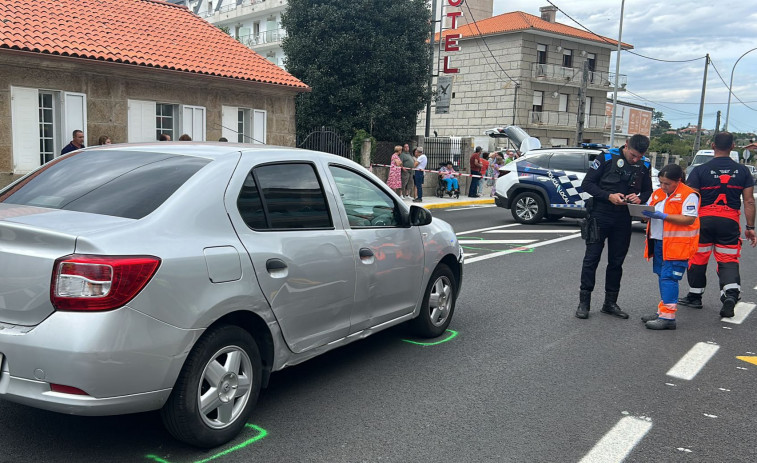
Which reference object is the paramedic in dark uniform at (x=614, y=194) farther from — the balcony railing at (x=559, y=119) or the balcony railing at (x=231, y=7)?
the balcony railing at (x=231, y=7)

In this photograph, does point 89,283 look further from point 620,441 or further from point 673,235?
point 673,235

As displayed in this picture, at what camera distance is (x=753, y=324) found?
6480 millimetres

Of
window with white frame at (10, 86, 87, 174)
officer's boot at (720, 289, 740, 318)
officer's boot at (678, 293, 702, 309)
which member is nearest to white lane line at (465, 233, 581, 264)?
officer's boot at (678, 293, 702, 309)

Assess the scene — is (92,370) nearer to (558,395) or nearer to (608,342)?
(558,395)

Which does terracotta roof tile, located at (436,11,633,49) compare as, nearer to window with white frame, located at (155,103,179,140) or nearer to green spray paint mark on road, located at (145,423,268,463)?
window with white frame, located at (155,103,179,140)

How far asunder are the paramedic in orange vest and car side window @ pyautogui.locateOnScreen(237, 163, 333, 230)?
137 inches

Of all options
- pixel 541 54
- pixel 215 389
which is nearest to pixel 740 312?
pixel 215 389

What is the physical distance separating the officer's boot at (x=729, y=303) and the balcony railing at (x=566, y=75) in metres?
38.3

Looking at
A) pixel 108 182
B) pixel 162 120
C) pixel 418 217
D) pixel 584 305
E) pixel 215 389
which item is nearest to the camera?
pixel 215 389

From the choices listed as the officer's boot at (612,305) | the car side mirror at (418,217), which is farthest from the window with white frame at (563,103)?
the car side mirror at (418,217)

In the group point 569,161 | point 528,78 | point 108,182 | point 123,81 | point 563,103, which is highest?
point 528,78

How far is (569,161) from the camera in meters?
14.1

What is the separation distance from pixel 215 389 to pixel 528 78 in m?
42.3

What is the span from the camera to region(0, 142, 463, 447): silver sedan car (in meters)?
2.88
